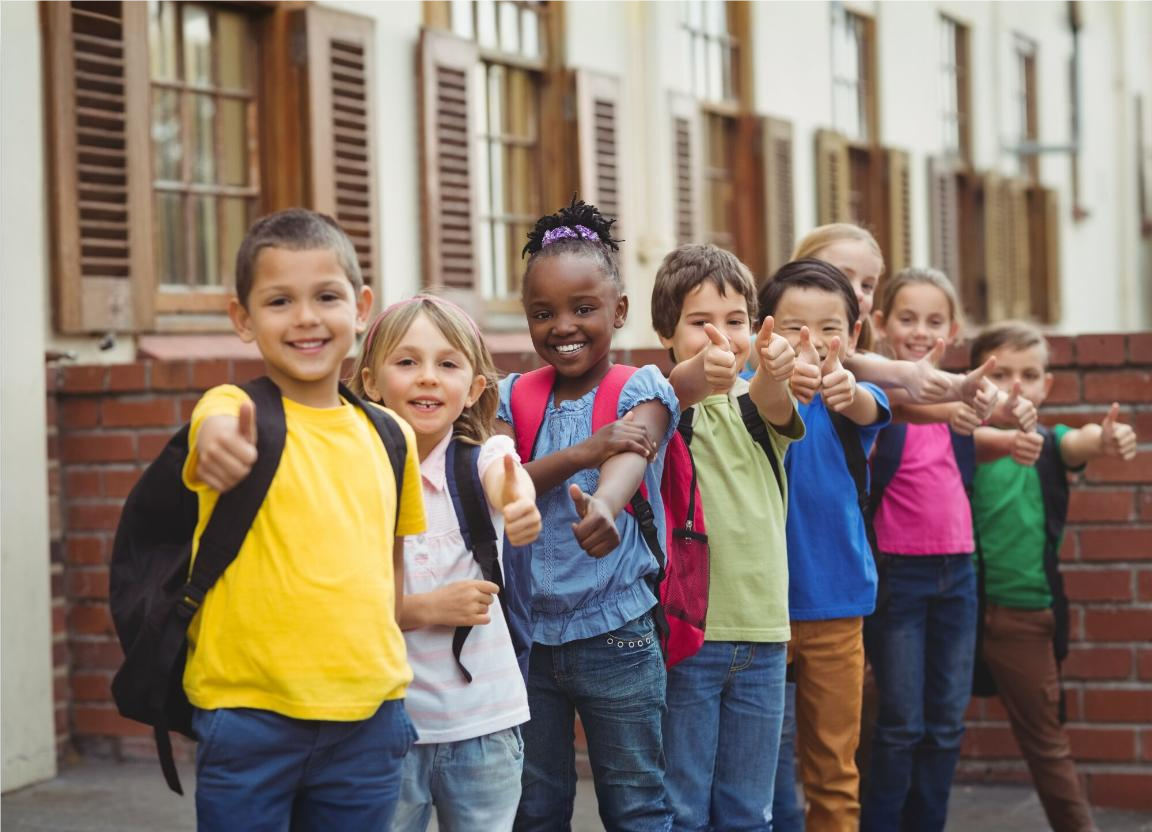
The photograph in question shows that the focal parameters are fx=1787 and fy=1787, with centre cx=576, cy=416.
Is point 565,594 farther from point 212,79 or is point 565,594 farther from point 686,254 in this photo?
point 212,79

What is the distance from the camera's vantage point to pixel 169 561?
263 centimetres

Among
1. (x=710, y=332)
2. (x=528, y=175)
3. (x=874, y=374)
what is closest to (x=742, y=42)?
(x=528, y=175)

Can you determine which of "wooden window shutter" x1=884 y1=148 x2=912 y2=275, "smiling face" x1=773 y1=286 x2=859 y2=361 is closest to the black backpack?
"smiling face" x1=773 y1=286 x2=859 y2=361

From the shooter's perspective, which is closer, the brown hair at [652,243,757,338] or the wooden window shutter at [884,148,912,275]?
the brown hair at [652,243,757,338]

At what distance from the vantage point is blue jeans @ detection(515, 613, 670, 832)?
3211mm

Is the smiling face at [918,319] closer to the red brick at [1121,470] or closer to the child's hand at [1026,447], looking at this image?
the child's hand at [1026,447]

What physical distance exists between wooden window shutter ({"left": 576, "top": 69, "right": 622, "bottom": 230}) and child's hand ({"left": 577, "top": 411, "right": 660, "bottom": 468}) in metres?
5.94

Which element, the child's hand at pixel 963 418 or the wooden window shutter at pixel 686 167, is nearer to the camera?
the child's hand at pixel 963 418

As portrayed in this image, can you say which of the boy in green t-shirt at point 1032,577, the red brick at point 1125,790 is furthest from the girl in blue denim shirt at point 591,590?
the red brick at point 1125,790

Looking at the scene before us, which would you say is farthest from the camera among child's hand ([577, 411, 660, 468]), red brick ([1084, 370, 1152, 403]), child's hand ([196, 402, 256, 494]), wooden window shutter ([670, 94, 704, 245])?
wooden window shutter ([670, 94, 704, 245])

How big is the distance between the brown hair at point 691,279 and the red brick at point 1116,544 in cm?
193

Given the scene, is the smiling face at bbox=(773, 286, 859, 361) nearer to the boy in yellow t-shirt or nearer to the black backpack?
the boy in yellow t-shirt

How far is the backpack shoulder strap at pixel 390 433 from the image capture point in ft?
9.09

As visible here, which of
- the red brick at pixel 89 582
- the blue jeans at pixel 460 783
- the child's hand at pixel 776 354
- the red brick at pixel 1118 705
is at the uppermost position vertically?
the child's hand at pixel 776 354
